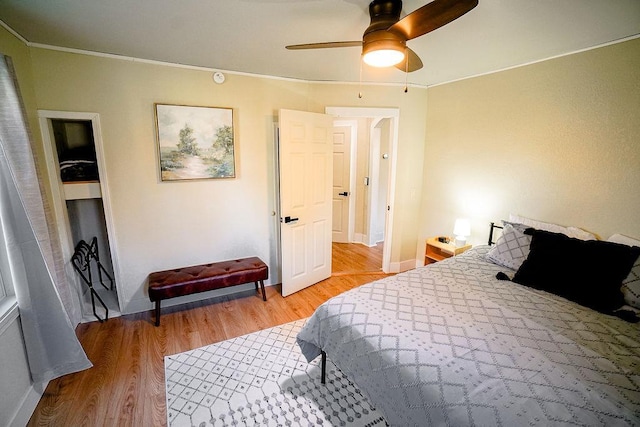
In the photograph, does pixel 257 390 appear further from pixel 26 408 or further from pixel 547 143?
pixel 547 143

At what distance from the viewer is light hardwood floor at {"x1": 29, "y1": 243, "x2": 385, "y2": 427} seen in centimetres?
189

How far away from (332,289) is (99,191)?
8.70 ft

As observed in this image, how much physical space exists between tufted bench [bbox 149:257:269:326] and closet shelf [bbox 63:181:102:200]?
94 cm

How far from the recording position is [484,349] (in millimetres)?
1493

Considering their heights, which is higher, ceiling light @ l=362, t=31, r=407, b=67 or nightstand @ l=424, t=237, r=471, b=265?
ceiling light @ l=362, t=31, r=407, b=67

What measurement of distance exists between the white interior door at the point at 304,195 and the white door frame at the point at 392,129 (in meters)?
0.21

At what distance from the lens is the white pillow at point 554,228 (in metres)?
2.38

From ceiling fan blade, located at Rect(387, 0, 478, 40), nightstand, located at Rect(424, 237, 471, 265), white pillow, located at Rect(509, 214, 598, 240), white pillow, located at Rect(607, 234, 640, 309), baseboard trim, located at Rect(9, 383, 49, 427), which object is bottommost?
baseboard trim, located at Rect(9, 383, 49, 427)

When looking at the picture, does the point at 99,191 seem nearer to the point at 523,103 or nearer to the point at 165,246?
the point at 165,246

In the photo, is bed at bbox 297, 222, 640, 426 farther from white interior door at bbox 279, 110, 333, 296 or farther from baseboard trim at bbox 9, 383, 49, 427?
baseboard trim at bbox 9, 383, 49, 427

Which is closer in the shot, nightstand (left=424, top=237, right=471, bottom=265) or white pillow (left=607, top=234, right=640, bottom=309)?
white pillow (left=607, top=234, right=640, bottom=309)

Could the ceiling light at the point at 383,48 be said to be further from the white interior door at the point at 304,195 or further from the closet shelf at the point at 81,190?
the closet shelf at the point at 81,190

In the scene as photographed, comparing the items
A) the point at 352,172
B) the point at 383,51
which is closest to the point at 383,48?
the point at 383,51

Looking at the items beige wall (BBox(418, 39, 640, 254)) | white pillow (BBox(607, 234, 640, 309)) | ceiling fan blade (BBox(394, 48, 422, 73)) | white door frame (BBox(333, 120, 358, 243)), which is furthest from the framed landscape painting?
white pillow (BBox(607, 234, 640, 309))
